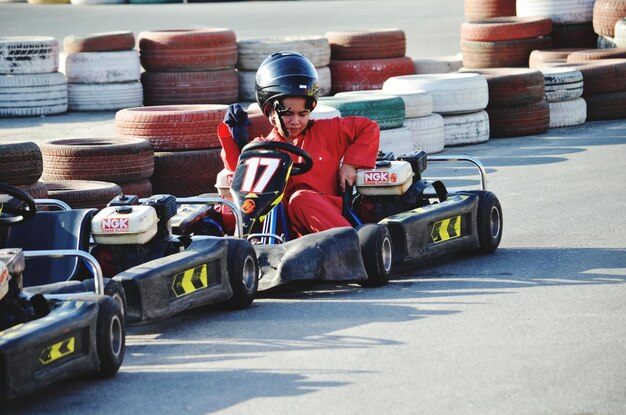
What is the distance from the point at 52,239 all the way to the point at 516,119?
256 inches

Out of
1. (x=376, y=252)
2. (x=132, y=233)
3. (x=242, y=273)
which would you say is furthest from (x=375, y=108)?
(x=132, y=233)

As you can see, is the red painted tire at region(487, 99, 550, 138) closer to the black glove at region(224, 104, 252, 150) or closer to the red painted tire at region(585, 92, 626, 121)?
the red painted tire at region(585, 92, 626, 121)

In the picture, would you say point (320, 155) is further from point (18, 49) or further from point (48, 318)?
A: point (18, 49)

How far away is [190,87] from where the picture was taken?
1220 centimetres

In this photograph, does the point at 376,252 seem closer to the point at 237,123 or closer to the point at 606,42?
the point at 237,123

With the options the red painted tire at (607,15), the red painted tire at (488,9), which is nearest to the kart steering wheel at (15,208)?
the red painted tire at (607,15)

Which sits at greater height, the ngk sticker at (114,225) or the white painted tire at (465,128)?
the ngk sticker at (114,225)

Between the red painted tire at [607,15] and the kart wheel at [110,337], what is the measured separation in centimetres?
969

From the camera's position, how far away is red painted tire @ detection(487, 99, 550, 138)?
1092cm

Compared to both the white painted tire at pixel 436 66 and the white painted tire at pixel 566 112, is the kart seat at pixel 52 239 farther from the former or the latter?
the white painted tire at pixel 436 66

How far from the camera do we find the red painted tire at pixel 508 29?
13.0 m

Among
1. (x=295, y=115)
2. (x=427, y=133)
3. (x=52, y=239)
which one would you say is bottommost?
(x=427, y=133)

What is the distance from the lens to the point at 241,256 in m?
5.12

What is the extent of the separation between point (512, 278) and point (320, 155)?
42.2 inches
